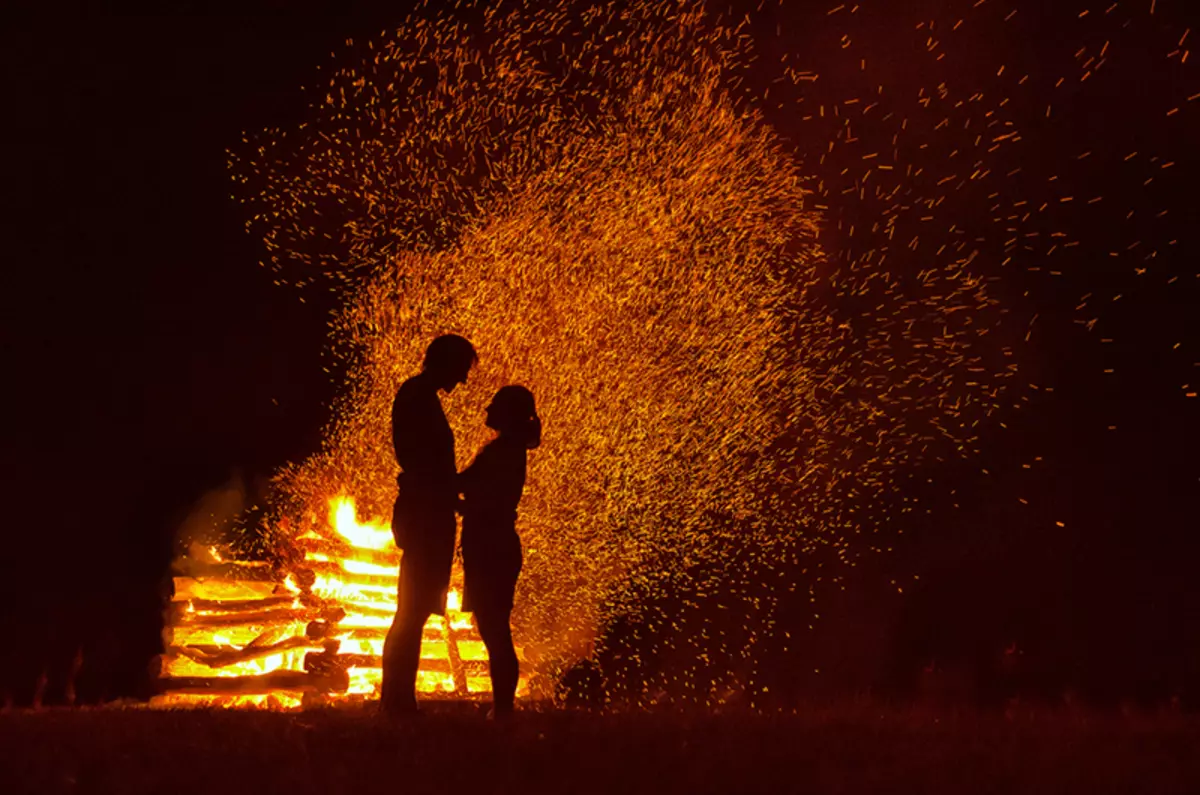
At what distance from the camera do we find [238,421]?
12312 millimetres

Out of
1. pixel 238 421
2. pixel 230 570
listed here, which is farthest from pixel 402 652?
pixel 238 421

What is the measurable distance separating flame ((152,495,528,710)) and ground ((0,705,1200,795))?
4046mm

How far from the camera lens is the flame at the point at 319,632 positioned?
396 inches

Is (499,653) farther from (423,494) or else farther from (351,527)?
(351,527)

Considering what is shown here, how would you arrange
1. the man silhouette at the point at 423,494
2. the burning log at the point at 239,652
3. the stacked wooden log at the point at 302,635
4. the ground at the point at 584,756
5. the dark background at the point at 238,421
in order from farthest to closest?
A: the dark background at the point at 238,421 < the burning log at the point at 239,652 < the stacked wooden log at the point at 302,635 < the man silhouette at the point at 423,494 < the ground at the point at 584,756

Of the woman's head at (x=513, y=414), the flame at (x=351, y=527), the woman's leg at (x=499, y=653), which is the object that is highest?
the flame at (x=351, y=527)

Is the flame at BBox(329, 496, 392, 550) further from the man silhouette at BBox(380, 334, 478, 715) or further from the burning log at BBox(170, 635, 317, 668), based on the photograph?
the man silhouette at BBox(380, 334, 478, 715)

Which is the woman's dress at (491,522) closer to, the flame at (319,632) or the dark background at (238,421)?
the flame at (319,632)

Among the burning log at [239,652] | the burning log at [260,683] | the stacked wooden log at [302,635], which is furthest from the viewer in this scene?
the burning log at [239,652]

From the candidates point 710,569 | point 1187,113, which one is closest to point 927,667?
point 710,569

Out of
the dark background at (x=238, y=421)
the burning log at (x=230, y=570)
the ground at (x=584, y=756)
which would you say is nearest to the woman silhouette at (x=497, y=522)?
the ground at (x=584, y=756)

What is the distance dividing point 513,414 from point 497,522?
51cm

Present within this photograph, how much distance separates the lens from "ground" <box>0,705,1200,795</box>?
13.7 ft

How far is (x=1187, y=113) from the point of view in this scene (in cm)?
1168
